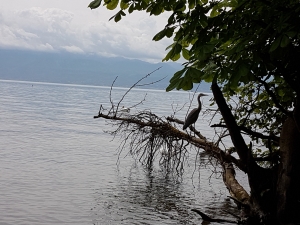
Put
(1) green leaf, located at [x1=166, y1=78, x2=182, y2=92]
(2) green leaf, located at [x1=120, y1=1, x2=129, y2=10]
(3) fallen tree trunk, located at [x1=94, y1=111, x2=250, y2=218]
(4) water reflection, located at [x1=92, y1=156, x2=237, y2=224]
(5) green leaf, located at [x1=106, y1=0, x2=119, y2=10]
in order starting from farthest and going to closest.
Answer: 1. (4) water reflection, located at [x1=92, y1=156, x2=237, y2=224]
2. (3) fallen tree trunk, located at [x1=94, y1=111, x2=250, y2=218]
3. (2) green leaf, located at [x1=120, y1=1, x2=129, y2=10]
4. (5) green leaf, located at [x1=106, y1=0, x2=119, y2=10]
5. (1) green leaf, located at [x1=166, y1=78, x2=182, y2=92]

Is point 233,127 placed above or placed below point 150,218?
above

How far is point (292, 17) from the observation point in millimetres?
4031

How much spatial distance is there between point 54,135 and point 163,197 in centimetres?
1765

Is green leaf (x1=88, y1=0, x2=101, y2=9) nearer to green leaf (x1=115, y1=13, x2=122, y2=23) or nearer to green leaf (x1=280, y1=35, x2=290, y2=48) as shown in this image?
green leaf (x1=115, y1=13, x2=122, y2=23)

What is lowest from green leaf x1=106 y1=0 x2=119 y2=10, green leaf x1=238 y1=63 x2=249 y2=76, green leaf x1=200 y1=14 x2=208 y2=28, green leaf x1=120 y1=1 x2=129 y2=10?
green leaf x1=238 y1=63 x2=249 y2=76

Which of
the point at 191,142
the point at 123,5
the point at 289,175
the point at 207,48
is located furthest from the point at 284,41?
the point at 191,142

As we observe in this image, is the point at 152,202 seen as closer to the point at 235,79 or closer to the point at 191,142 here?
the point at 191,142

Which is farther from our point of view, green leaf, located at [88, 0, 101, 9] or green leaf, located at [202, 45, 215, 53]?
green leaf, located at [88, 0, 101, 9]

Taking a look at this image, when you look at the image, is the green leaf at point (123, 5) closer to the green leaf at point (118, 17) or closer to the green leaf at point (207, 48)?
the green leaf at point (118, 17)

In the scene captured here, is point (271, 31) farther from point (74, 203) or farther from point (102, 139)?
point (102, 139)

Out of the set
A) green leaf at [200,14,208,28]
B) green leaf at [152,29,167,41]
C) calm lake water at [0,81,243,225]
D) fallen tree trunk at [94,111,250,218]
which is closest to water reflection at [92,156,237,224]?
calm lake water at [0,81,243,225]

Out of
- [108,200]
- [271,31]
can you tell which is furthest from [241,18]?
[108,200]

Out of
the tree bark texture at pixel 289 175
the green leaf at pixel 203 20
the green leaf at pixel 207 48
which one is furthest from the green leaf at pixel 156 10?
A: the tree bark texture at pixel 289 175

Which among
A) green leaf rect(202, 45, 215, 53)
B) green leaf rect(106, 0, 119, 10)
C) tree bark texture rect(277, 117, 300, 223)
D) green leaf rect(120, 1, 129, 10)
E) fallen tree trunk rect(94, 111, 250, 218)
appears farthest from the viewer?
fallen tree trunk rect(94, 111, 250, 218)
